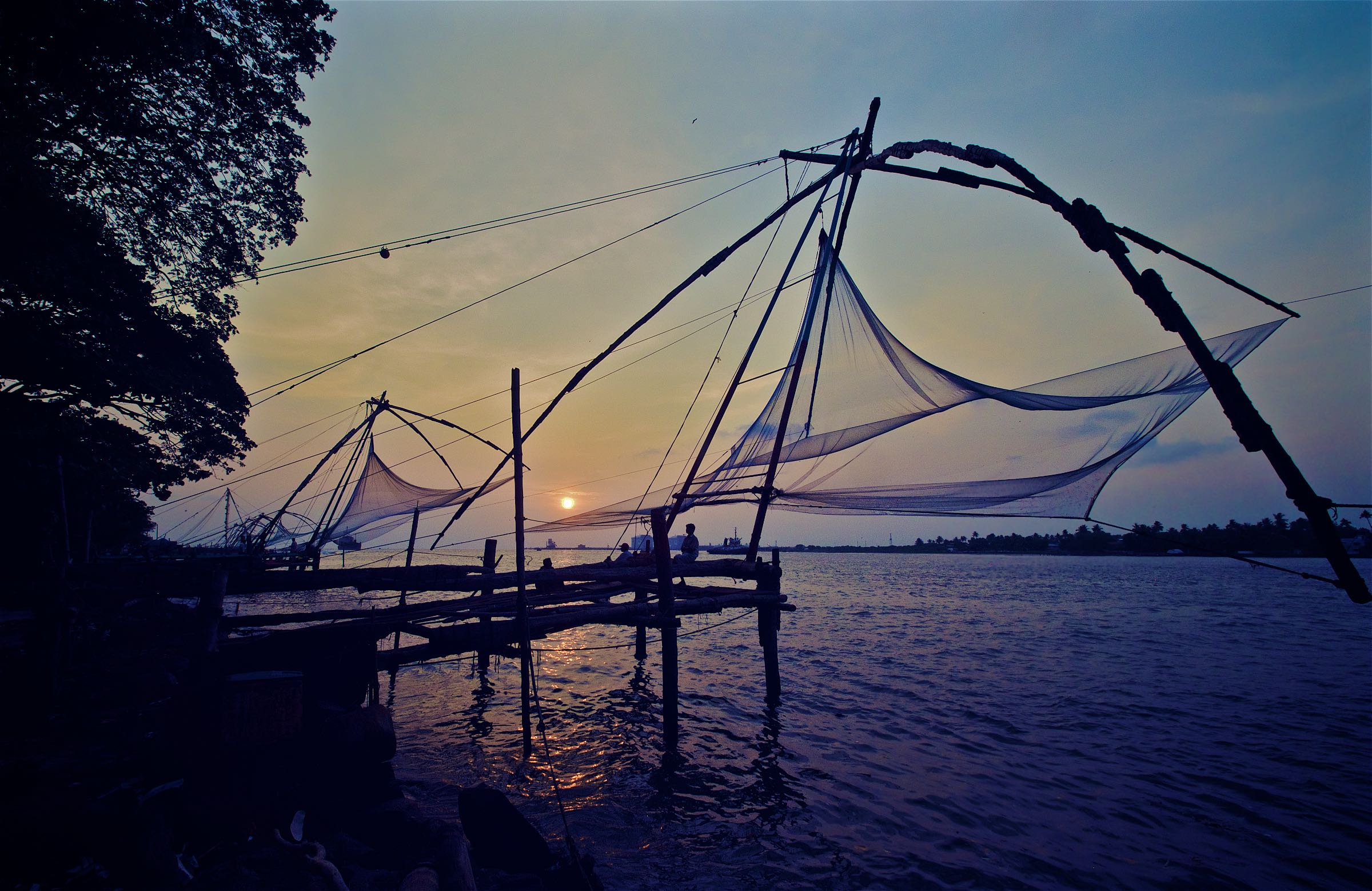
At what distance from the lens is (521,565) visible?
6949 mm

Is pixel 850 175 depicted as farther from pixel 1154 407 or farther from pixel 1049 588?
pixel 1049 588

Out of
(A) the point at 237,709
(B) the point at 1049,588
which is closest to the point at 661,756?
(A) the point at 237,709

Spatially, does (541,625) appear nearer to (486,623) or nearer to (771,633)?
(486,623)

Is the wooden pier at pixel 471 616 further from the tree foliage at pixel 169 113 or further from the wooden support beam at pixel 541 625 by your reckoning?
the tree foliage at pixel 169 113

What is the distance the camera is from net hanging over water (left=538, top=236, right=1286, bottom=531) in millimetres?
6074

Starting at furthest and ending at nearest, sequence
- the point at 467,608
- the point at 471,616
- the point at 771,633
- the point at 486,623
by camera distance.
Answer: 1. the point at 771,633
2. the point at 467,608
3. the point at 471,616
4. the point at 486,623

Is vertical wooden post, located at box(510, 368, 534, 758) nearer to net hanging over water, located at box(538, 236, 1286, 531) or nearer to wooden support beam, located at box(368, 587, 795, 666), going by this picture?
wooden support beam, located at box(368, 587, 795, 666)

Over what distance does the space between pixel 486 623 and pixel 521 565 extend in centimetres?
130

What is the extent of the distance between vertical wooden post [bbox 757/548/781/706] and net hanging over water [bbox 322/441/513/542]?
28.7 feet

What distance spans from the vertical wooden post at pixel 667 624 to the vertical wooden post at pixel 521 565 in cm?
198

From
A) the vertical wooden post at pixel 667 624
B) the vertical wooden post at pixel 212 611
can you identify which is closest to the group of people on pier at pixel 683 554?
the vertical wooden post at pixel 667 624

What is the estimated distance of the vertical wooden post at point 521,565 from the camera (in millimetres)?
7020

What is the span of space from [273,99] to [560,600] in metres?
10.7

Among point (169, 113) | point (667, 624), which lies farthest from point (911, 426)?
point (169, 113)
